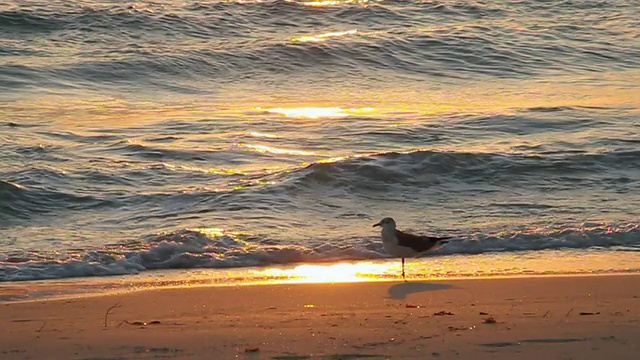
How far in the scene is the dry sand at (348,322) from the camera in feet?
19.7

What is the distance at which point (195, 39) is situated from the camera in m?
21.2

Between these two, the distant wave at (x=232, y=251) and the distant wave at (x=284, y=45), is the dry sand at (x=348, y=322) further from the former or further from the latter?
the distant wave at (x=284, y=45)

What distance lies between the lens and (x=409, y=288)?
7973 mm

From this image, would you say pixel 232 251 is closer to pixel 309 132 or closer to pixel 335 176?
pixel 335 176

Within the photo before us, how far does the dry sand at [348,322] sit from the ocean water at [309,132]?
1317 mm

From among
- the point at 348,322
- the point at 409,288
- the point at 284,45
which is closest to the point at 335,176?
the point at 409,288

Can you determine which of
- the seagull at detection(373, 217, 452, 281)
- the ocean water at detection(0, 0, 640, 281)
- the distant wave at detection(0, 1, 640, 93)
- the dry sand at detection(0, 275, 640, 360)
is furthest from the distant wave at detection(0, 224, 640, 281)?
the distant wave at detection(0, 1, 640, 93)

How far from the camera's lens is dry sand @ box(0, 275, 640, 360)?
6.00 metres

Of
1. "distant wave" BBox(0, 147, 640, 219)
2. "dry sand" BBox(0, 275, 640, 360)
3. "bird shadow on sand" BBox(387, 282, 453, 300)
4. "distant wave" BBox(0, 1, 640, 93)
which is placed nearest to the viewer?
"dry sand" BBox(0, 275, 640, 360)

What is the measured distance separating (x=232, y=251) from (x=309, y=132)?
18.9ft

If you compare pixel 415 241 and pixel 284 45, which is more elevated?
pixel 415 241

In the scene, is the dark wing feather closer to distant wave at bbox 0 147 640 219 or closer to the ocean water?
the ocean water

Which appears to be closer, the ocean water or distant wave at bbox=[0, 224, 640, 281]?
distant wave at bbox=[0, 224, 640, 281]

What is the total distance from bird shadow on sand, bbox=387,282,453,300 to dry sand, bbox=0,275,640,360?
0.01 m
